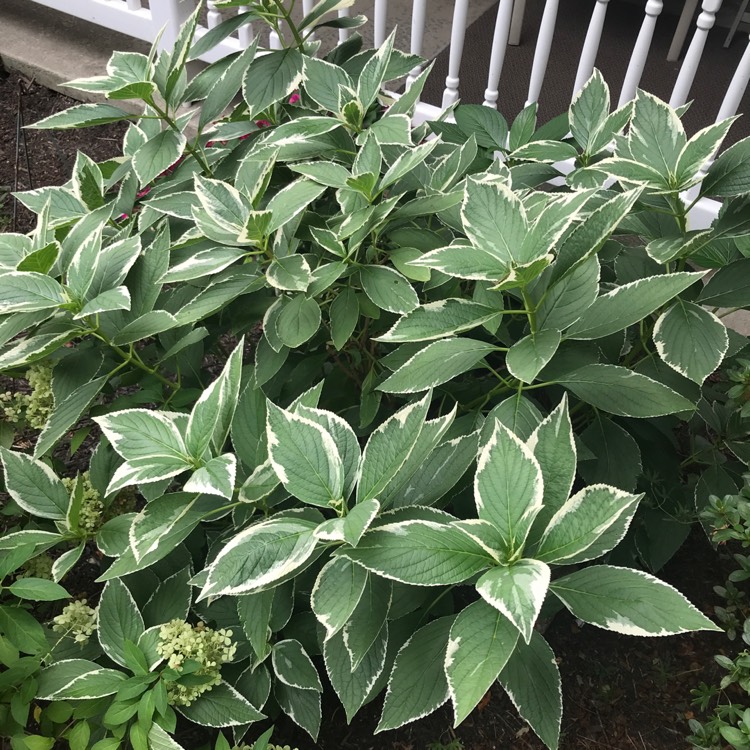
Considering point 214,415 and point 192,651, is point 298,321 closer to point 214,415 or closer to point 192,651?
point 214,415

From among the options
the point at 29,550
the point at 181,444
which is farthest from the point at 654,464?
the point at 29,550

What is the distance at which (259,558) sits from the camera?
0.89m

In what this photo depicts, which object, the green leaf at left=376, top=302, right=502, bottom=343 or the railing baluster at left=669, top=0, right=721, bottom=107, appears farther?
the railing baluster at left=669, top=0, right=721, bottom=107

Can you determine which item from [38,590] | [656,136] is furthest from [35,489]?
[656,136]

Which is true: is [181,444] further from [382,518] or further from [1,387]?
[1,387]

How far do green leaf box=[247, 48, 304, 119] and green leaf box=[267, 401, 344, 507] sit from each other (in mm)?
730

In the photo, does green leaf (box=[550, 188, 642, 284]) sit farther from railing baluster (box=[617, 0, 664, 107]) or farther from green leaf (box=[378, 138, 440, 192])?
railing baluster (box=[617, 0, 664, 107])

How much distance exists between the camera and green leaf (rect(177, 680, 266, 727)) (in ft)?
3.86

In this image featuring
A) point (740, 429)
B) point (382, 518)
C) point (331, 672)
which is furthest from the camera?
point (740, 429)

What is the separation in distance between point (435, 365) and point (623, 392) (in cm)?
29

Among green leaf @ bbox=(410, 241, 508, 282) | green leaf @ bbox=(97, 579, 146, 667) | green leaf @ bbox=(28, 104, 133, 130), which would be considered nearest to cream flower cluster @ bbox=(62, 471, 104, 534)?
green leaf @ bbox=(97, 579, 146, 667)

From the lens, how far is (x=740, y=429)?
140cm

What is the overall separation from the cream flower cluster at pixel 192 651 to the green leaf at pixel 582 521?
0.57 meters

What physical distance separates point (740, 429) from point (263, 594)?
973 mm
